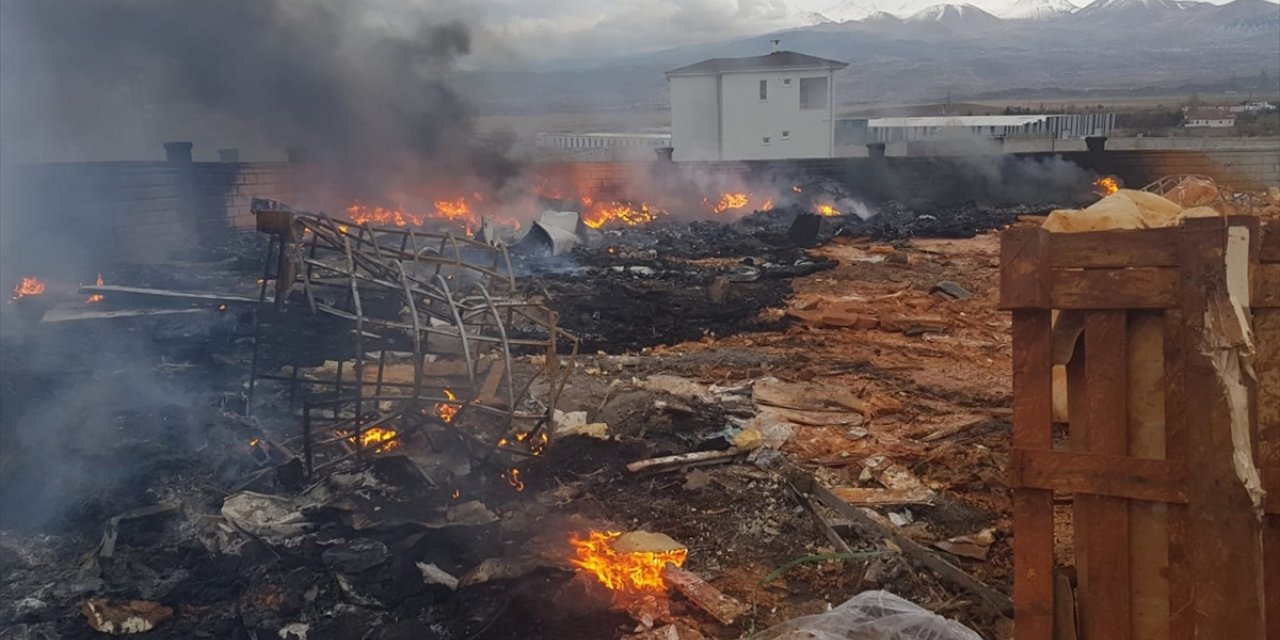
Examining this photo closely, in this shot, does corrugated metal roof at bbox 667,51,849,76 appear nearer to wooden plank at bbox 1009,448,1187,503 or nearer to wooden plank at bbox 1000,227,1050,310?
wooden plank at bbox 1000,227,1050,310

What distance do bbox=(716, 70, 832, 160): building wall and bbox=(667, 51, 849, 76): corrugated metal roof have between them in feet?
0.89

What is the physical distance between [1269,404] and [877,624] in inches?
59.1

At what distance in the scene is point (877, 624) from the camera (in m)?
3.21

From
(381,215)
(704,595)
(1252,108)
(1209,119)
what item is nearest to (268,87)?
(381,215)

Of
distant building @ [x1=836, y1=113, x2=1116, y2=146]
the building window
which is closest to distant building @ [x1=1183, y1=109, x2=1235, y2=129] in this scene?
distant building @ [x1=836, y1=113, x2=1116, y2=146]

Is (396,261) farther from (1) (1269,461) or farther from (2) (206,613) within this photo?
(1) (1269,461)

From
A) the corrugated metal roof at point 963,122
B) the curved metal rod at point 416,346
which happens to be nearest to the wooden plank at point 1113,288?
the curved metal rod at point 416,346

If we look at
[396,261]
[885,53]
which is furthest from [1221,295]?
[885,53]

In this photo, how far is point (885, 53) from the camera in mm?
197625

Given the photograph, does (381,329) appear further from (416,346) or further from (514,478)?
(514,478)

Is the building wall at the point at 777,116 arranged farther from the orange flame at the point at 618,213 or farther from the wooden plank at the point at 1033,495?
the wooden plank at the point at 1033,495

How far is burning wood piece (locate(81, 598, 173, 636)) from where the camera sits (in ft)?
13.4

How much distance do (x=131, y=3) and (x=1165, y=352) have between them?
910 inches

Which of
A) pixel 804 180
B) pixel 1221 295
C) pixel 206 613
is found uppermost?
pixel 804 180
